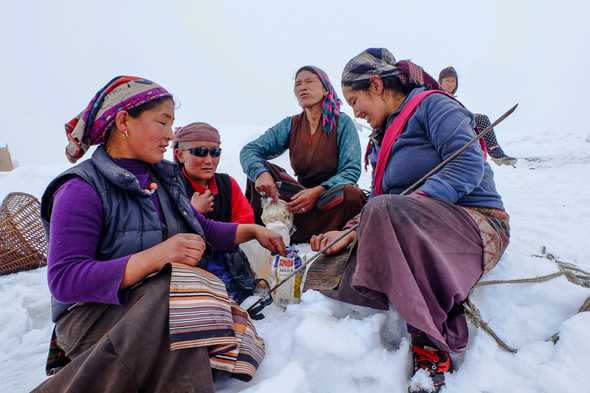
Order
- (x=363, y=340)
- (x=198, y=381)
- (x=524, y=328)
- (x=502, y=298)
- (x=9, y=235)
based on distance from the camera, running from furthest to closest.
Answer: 1. (x=9, y=235)
2. (x=502, y=298)
3. (x=524, y=328)
4. (x=363, y=340)
5. (x=198, y=381)

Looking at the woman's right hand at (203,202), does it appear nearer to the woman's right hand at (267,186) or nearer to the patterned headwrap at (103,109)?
the woman's right hand at (267,186)

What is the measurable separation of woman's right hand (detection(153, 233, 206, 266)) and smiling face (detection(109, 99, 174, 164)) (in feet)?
1.50

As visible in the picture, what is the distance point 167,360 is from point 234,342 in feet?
0.73

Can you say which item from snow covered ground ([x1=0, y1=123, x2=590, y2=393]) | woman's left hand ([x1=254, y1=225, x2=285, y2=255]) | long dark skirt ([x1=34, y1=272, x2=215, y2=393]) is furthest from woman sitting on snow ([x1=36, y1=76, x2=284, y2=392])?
woman's left hand ([x1=254, y1=225, x2=285, y2=255])

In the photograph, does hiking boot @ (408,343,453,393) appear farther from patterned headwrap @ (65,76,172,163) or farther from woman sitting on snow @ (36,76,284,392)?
patterned headwrap @ (65,76,172,163)

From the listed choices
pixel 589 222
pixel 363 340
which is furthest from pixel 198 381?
pixel 589 222

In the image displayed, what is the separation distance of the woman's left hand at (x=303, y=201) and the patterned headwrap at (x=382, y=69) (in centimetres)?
103

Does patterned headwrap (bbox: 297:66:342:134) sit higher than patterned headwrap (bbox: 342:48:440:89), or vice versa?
patterned headwrap (bbox: 342:48:440:89)

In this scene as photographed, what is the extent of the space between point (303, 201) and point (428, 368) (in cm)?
168

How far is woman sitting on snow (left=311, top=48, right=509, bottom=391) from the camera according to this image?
1238 mm

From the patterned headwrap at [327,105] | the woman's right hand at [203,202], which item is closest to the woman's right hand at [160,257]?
the woman's right hand at [203,202]

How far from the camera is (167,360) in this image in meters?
1.13

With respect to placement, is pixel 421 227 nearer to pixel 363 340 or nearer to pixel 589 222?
pixel 363 340

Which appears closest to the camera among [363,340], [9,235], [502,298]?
[363,340]
